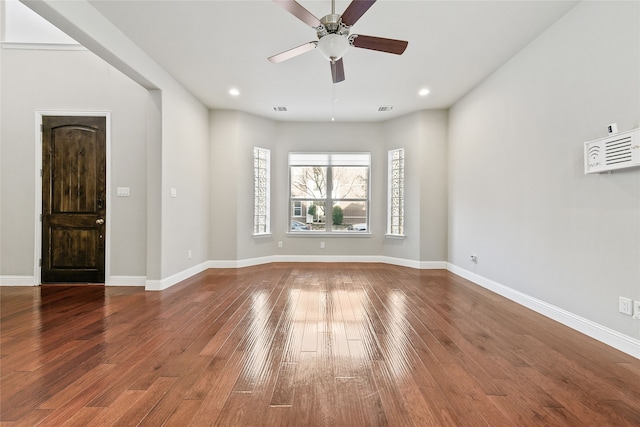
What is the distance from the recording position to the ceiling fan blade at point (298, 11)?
88.4 inches

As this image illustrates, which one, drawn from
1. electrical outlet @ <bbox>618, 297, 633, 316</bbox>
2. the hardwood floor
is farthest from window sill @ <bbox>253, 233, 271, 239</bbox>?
electrical outlet @ <bbox>618, 297, 633, 316</bbox>

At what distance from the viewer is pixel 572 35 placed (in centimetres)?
276

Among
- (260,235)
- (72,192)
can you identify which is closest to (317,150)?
(260,235)

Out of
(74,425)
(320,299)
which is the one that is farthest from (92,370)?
(320,299)

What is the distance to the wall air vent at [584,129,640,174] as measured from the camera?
2.14 metres


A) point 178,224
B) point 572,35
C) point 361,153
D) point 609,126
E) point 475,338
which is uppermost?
point 572,35

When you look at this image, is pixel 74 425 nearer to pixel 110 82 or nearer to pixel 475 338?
pixel 475 338

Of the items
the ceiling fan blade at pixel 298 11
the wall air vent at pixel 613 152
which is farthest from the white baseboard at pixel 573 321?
the ceiling fan blade at pixel 298 11

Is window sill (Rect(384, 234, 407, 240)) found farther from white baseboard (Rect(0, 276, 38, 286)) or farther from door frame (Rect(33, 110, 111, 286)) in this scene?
white baseboard (Rect(0, 276, 38, 286))

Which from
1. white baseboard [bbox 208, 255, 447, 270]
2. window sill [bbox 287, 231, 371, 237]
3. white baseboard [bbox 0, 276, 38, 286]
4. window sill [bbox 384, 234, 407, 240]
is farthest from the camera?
window sill [bbox 287, 231, 371, 237]

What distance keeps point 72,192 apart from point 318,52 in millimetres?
3828

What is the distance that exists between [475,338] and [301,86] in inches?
152

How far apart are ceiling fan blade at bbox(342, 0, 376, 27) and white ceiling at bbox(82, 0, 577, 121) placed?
0.49 m

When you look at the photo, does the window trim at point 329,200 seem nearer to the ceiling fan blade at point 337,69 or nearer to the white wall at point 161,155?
the white wall at point 161,155
